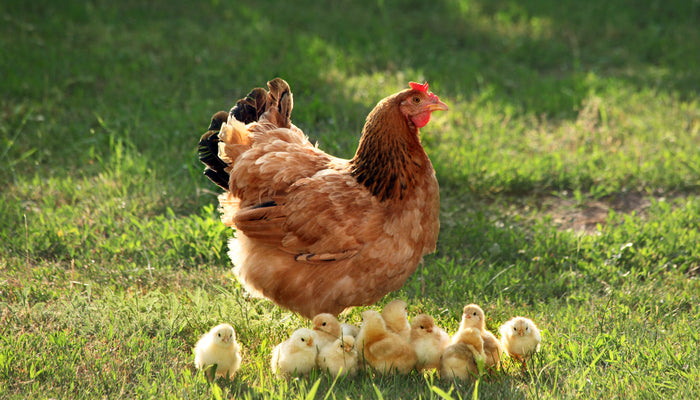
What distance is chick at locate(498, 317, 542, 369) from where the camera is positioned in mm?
3916

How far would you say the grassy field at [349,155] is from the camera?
13.3ft

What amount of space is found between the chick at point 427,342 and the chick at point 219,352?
103 cm

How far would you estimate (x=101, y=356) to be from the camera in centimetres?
407

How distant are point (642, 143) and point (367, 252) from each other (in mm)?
4546

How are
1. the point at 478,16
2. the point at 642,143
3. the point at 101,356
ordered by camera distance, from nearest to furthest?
the point at 101,356, the point at 642,143, the point at 478,16

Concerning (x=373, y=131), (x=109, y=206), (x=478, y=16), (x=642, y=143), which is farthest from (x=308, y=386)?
(x=478, y=16)

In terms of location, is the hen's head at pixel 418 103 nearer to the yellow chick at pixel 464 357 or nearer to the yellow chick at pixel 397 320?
the yellow chick at pixel 397 320

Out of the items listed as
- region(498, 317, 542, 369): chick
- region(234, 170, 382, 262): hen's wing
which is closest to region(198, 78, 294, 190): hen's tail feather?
region(234, 170, 382, 262): hen's wing

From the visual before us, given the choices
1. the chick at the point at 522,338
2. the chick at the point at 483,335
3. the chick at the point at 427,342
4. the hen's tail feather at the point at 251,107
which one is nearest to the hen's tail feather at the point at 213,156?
the hen's tail feather at the point at 251,107

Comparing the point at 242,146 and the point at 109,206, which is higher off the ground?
the point at 242,146

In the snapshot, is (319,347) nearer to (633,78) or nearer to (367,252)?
(367,252)

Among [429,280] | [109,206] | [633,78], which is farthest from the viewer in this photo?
[633,78]

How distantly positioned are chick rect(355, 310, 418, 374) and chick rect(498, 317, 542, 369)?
22.5 inches

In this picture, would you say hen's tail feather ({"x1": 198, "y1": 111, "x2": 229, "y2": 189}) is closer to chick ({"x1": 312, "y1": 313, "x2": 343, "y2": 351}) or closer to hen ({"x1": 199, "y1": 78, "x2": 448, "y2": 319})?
hen ({"x1": 199, "y1": 78, "x2": 448, "y2": 319})
